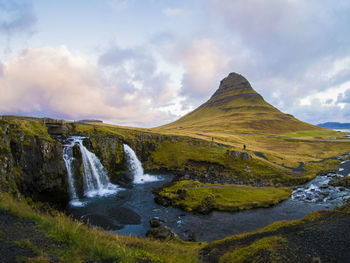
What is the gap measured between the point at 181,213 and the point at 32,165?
25184 millimetres

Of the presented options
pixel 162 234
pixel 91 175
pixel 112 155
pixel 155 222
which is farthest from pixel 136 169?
pixel 162 234

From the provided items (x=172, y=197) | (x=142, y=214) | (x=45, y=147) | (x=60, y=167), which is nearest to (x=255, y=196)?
(x=172, y=197)

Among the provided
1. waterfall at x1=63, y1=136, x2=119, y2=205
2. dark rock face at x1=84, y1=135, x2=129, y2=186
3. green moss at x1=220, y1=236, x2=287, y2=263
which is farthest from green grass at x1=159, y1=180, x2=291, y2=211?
green moss at x1=220, y1=236, x2=287, y2=263

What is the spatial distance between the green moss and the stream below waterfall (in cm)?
977

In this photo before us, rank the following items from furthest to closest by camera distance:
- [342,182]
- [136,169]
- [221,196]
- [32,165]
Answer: [136,169] → [342,182] → [221,196] → [32,165]

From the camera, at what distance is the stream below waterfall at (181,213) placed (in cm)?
2578

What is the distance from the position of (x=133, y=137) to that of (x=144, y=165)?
443 inches

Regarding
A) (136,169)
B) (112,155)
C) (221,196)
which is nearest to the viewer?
(221,196)

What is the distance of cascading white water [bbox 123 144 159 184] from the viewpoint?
49534 mm

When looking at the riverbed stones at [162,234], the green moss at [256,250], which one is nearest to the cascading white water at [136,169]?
the riverbed stones at [162,234]

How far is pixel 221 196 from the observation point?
35.8 metres

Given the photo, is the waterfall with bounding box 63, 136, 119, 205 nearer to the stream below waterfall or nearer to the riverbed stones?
the stream below waterfall

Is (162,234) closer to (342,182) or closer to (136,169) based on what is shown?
(136,169)

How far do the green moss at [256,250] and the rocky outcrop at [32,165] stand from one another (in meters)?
25.5
